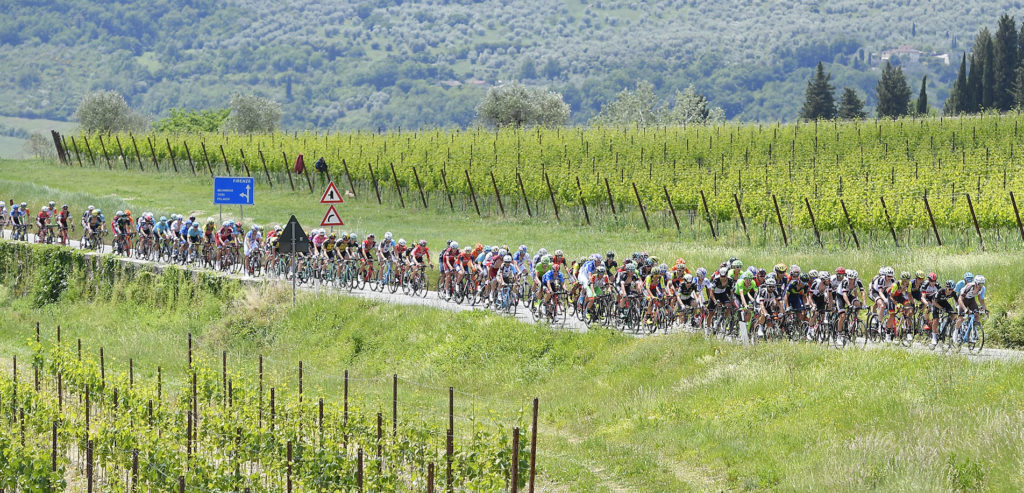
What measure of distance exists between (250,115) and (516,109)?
28427 mm

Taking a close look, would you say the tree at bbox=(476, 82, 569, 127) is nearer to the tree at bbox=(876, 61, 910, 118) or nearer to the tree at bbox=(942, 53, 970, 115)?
the tree at bbox=(876, 61, 910, 118)

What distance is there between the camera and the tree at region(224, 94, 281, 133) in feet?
379

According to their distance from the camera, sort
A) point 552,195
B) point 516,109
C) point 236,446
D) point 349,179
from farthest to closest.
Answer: point 516,109 → point 349,179 → point 552,195 → point 236,446

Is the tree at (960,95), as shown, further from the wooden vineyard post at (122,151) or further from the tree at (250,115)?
the tree at (250,115)

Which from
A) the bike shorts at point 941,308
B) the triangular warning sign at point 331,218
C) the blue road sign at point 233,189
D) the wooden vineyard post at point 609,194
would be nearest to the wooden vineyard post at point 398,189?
the wooden vineyard post at point 609,194

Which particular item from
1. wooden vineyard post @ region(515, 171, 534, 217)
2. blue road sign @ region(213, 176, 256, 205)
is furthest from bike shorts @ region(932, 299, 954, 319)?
wooden vineyard post @ region(515, 171, 534, 217)

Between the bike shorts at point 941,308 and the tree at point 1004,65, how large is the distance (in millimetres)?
70026

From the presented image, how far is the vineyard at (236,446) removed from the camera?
54.8ft

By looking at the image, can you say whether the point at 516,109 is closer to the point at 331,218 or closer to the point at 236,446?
the point at 331,218

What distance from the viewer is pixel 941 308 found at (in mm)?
25062

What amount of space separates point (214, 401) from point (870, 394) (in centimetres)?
1183

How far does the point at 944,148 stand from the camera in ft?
179

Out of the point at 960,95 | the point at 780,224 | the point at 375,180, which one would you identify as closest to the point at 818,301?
the point at 780,224

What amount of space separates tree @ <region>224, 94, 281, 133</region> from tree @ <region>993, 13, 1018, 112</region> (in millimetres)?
62711
